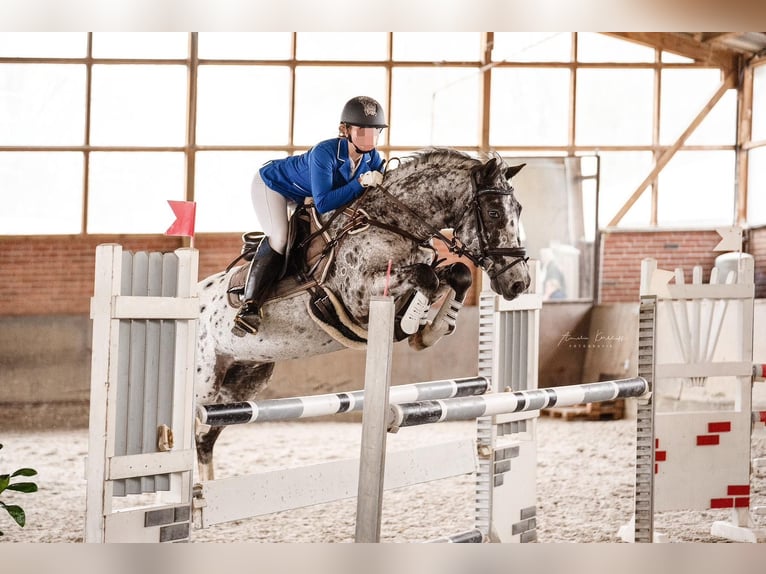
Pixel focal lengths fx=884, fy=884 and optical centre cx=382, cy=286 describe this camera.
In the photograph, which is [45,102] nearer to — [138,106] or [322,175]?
[138,106]

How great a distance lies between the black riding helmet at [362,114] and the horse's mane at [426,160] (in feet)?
0.43

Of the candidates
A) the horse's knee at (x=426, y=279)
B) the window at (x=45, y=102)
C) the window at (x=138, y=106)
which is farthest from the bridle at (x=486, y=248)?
the window at (x=45, y=102)

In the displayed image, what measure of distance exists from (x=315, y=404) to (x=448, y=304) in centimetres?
56

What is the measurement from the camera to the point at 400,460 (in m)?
2.26

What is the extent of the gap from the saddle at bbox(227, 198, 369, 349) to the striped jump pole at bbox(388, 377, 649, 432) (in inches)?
18.7

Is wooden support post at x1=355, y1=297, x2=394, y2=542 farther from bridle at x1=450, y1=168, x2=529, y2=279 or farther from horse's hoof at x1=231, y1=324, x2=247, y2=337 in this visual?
horse's hoof at x1=231, y1=324, x2=247, y2=337

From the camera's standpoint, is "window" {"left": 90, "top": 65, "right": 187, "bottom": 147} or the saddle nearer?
the saddle

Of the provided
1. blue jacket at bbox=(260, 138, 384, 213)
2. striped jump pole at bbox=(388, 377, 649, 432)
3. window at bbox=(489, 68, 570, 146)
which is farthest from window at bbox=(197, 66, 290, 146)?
striped jump pole at bbox=(388, 377, 649, 432)

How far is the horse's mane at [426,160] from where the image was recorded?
2.43 metres

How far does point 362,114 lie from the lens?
2.37m

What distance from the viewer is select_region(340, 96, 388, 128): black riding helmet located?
237cm

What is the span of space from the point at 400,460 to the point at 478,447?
279 mm

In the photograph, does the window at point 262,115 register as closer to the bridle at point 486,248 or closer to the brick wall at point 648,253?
the brick wall at point 648,253
